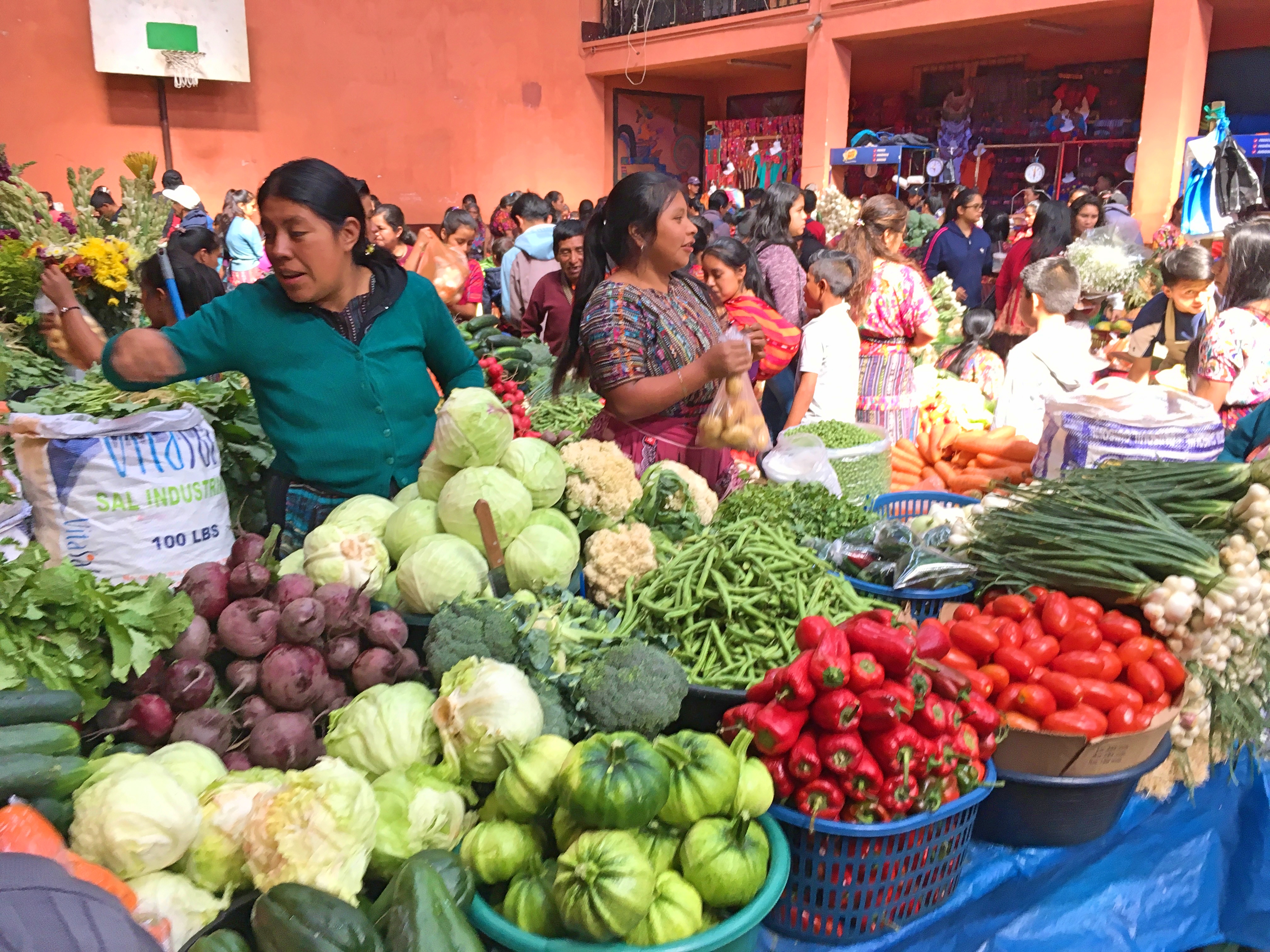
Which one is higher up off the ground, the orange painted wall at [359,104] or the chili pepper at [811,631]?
the orange painted wall at [359,104]

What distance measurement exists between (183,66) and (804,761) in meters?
16.6

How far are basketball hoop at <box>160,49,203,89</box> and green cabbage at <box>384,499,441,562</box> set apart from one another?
15529mm

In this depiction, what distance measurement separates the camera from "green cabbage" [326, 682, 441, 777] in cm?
166

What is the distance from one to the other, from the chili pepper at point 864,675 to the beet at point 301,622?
3.32 feet

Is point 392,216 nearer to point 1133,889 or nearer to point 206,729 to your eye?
point 206,729

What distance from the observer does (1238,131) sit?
1247 centimetres

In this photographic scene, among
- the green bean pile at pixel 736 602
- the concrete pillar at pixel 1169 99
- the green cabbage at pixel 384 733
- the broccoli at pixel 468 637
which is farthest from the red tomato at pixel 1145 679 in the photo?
the concrete pillar at pixel 1169 99

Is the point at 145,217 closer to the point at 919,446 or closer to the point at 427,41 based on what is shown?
the point at 919,446

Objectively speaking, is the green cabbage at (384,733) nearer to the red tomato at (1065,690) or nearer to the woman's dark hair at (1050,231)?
the red tomato at (1065,690)

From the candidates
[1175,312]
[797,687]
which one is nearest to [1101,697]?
[797,687]

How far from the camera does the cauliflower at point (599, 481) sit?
2.42 meters

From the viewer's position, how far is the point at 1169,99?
11344 mm

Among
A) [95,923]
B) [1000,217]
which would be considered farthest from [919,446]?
[1000,217]

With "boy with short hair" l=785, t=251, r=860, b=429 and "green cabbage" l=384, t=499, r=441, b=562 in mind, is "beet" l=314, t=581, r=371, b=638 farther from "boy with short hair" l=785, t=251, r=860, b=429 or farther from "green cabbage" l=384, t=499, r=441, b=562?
"boy with short hair" l=785, t=251, r=860, b=429
